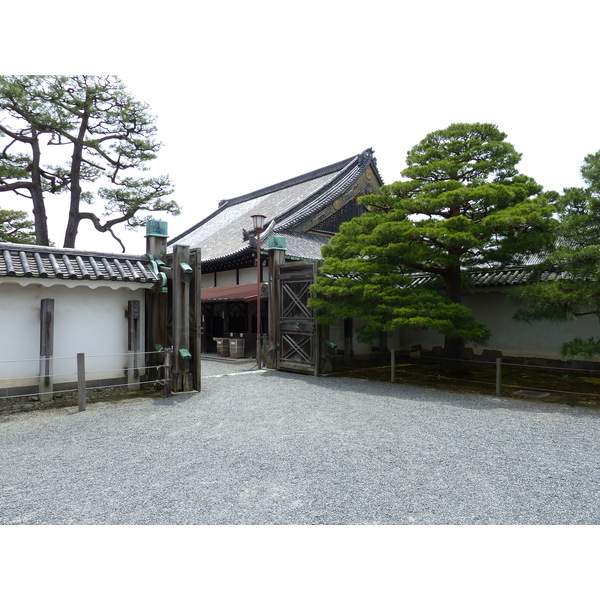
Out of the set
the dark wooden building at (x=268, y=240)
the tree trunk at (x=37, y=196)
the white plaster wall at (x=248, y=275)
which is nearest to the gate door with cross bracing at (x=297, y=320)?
the dark wooden building at (x=268, y=240)

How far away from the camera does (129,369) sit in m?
8.55

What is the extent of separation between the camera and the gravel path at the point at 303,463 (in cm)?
350

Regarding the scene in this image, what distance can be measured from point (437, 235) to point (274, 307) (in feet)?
16.9

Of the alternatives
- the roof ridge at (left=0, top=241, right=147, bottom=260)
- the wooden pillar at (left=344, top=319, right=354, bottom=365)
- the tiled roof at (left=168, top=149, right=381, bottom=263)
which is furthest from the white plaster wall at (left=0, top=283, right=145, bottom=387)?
the tiled roof at (left=168, top=149, right=381, bottom=263)

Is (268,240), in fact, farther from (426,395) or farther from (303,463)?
(303,463)

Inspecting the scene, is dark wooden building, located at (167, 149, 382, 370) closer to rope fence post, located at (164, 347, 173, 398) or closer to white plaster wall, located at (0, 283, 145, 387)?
rope fence post, located at (164, 347, 173, 398)

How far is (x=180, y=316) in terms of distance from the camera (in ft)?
27.6

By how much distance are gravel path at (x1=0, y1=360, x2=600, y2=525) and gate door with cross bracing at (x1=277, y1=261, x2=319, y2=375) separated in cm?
357

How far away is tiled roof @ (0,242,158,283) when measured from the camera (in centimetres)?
714

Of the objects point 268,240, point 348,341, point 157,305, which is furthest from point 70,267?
point 348,341

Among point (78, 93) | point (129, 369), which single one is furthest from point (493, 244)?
point (78, 93)

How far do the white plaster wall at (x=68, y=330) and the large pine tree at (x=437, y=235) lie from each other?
463cm

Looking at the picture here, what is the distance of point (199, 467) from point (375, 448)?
211 cm

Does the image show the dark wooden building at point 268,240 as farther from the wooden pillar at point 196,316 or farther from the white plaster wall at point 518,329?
the white plaster wall at point 518,329
